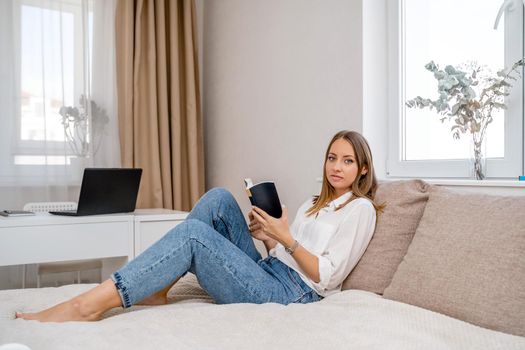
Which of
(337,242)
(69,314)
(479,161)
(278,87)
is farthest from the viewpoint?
(278,87)

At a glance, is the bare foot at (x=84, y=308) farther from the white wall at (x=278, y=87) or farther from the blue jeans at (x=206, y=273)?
the white wall at (x=278, y=87)

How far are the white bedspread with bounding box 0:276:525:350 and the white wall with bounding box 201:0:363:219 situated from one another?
40.3 inches

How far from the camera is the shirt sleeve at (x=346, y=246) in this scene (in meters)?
1.51

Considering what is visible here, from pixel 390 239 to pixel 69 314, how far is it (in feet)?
3.05

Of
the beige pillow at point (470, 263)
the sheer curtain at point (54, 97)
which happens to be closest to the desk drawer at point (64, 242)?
the sheer curtain at point (54, 97)

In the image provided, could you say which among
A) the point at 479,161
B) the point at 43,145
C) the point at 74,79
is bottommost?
the point at 479,161

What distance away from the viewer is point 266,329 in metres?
1.17

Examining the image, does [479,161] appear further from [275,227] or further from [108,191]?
[108,191]

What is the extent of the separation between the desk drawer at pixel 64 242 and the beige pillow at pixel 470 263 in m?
1.36

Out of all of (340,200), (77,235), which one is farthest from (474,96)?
(77,235)

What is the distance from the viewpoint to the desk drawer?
Answer: 2094 mm

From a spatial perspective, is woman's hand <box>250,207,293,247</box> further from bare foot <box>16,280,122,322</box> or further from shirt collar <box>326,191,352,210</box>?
bare foot <box>16,280,122,322</box>

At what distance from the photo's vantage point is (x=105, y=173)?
2188mm

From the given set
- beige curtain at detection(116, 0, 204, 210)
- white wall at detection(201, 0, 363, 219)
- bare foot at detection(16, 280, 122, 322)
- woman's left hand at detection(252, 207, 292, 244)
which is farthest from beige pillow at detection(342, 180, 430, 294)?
beige curtain at detection(116, 0, 204, 210)
